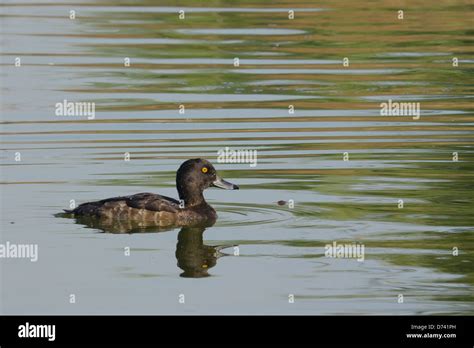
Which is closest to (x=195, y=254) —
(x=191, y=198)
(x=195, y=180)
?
(x=191, y=198)

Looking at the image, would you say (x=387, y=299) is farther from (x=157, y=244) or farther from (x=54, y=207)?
(x=54, y=207)

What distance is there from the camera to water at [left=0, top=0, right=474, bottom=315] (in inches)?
503

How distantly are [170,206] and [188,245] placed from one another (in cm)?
94

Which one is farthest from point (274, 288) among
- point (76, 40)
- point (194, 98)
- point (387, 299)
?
point (76, 40)

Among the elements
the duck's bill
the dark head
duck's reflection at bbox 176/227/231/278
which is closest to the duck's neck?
the dark head

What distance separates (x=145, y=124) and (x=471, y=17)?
11229 mm

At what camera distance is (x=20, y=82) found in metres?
23.3

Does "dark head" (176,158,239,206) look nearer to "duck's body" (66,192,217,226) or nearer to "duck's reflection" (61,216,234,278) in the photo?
"duck's body" (66,192,217,226)

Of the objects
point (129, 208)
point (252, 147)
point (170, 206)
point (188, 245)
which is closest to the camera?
point (188, 245)

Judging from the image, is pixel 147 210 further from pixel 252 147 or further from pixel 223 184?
pixel 252 147

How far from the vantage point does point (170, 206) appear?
15172mm

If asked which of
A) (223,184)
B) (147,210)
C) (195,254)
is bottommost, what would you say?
(195,254)

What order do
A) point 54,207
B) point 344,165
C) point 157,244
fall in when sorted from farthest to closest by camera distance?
1. point 344,165
2. point 54,207
3. point 157,244

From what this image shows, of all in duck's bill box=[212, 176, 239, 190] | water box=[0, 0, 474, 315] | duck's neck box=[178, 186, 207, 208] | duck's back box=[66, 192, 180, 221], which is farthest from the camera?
duck's bill box=[212, 176, 239, 190]
